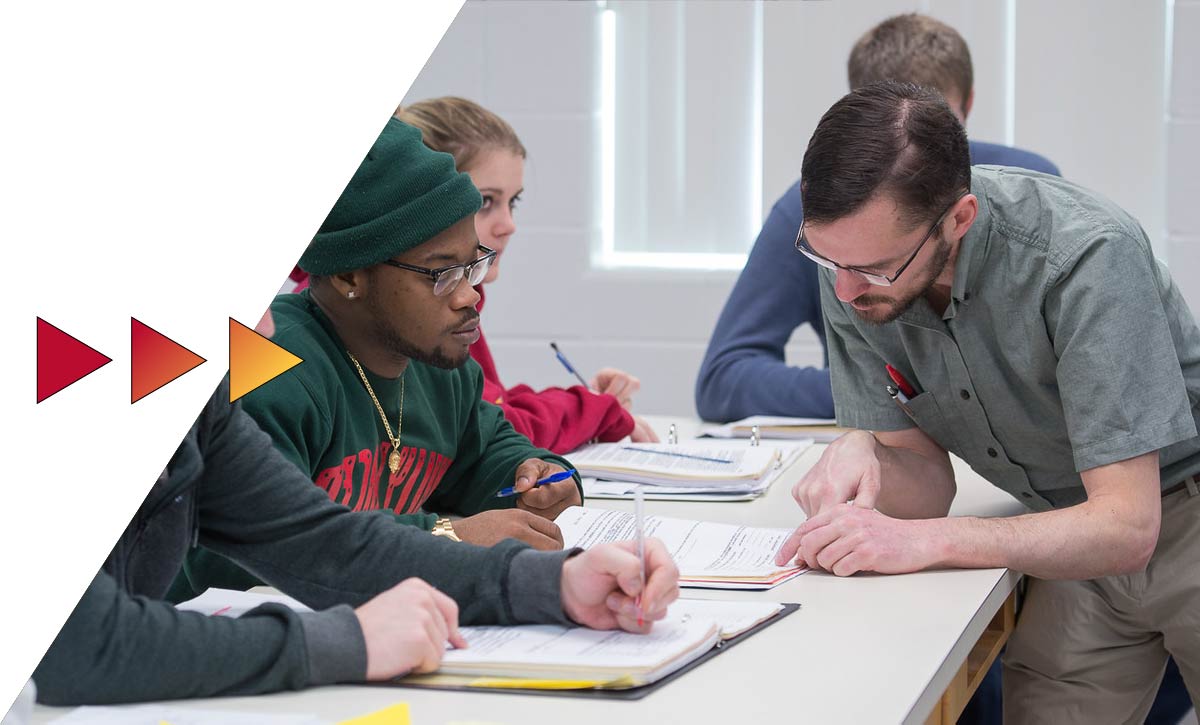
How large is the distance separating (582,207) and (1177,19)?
5.26ft

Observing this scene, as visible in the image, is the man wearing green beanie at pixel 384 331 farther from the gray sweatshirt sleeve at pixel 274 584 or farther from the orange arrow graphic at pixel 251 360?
the gray sweatshirt sleeve at pixel 274 584

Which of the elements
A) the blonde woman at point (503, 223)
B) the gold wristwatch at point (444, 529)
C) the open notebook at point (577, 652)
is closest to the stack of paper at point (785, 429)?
the blonde woman at point (503, 223)

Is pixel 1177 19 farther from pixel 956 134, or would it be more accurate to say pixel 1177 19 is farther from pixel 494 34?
pixel 956 134

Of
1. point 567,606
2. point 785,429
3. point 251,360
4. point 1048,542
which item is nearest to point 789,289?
point 785,429

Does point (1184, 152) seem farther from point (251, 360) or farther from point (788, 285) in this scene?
point (251, 360)

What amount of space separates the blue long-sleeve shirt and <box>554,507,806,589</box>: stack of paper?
896 mm

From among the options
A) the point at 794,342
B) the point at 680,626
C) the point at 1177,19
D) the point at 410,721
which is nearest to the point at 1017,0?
the point at 1177,19

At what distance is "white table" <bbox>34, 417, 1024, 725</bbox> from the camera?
37.4 inches

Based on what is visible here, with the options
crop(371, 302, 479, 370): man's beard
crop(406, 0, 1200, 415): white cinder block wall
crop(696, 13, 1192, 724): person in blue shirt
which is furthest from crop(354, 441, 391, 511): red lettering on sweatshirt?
crop(406, 0, 1200, 415): white cinder block wall

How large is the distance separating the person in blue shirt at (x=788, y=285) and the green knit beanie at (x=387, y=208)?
3.43 ft

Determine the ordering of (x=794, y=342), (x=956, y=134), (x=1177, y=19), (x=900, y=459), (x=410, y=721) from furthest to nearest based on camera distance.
Answer: (x=794, y=342)
(x=1177, y=19)
(x=900, y=459)
(x=956, y=134)
(x=410, y=721)

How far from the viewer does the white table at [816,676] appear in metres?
0.95

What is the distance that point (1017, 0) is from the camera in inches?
132

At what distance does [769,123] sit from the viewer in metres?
3.52
